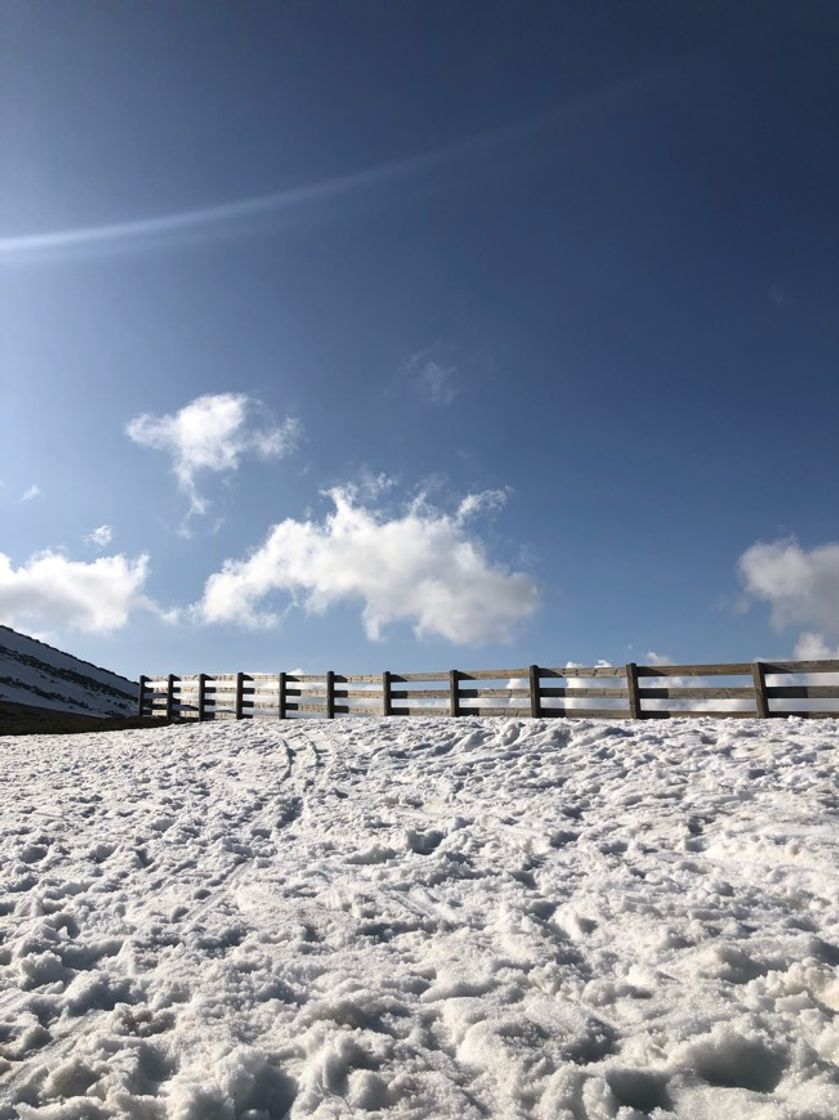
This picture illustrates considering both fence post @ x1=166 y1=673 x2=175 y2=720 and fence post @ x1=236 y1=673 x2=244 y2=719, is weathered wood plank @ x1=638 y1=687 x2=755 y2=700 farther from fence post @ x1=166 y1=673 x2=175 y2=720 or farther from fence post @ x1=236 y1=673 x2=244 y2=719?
fence post @ x1=166 y1=673 x2=175 y2=720

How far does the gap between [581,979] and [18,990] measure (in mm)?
3519

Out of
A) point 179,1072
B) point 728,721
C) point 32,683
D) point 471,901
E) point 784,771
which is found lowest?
point 179,1072

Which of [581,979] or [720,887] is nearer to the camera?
[581,979]

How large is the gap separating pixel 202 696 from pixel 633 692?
17184mm

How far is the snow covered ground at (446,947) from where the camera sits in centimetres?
314

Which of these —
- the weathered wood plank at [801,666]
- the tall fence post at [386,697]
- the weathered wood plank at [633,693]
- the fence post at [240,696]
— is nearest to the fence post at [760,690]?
the weathered wood plank at [801,666]

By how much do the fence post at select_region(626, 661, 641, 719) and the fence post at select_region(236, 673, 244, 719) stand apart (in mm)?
13965

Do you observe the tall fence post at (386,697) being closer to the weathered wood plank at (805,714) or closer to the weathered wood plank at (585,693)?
the weathered wood plank at (585,693)

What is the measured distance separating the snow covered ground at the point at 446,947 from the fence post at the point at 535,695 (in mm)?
4636

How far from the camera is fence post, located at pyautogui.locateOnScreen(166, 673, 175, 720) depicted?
26.9 m

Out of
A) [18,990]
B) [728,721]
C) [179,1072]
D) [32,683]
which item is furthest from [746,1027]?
[32,683]

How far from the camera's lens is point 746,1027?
338 cm

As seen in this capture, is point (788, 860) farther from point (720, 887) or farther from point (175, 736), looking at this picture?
point (175, 736)

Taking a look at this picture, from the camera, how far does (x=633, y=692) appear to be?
12688mm
